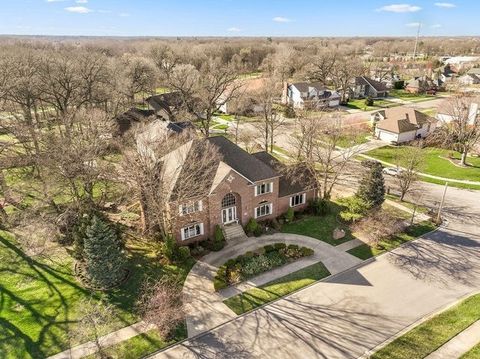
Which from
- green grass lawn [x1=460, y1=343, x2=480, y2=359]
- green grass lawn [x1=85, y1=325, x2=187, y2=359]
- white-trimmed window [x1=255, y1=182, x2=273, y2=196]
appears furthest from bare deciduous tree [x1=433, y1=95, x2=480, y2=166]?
green grass lawn [x1=85, y1=325, x2=187, y2=359]

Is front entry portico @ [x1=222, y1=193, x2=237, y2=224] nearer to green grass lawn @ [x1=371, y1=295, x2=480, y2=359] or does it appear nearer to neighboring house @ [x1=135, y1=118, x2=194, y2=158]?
neighboring house @ [x1=135, y1=118, x2=194, y2=158]

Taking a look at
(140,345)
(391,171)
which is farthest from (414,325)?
(391,171)

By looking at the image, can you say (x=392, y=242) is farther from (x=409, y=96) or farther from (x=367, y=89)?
(x=409, y=96)

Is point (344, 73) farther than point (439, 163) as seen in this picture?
Yes

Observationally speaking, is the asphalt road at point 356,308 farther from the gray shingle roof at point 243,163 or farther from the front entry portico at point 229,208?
the gray shingle roof at point 243,163

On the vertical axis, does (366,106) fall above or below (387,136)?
above

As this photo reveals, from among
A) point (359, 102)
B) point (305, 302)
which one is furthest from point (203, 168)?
point (359, 102)

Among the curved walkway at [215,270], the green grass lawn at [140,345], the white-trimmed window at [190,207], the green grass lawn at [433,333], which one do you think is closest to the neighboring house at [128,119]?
the white-trimmed window at [190,207]
